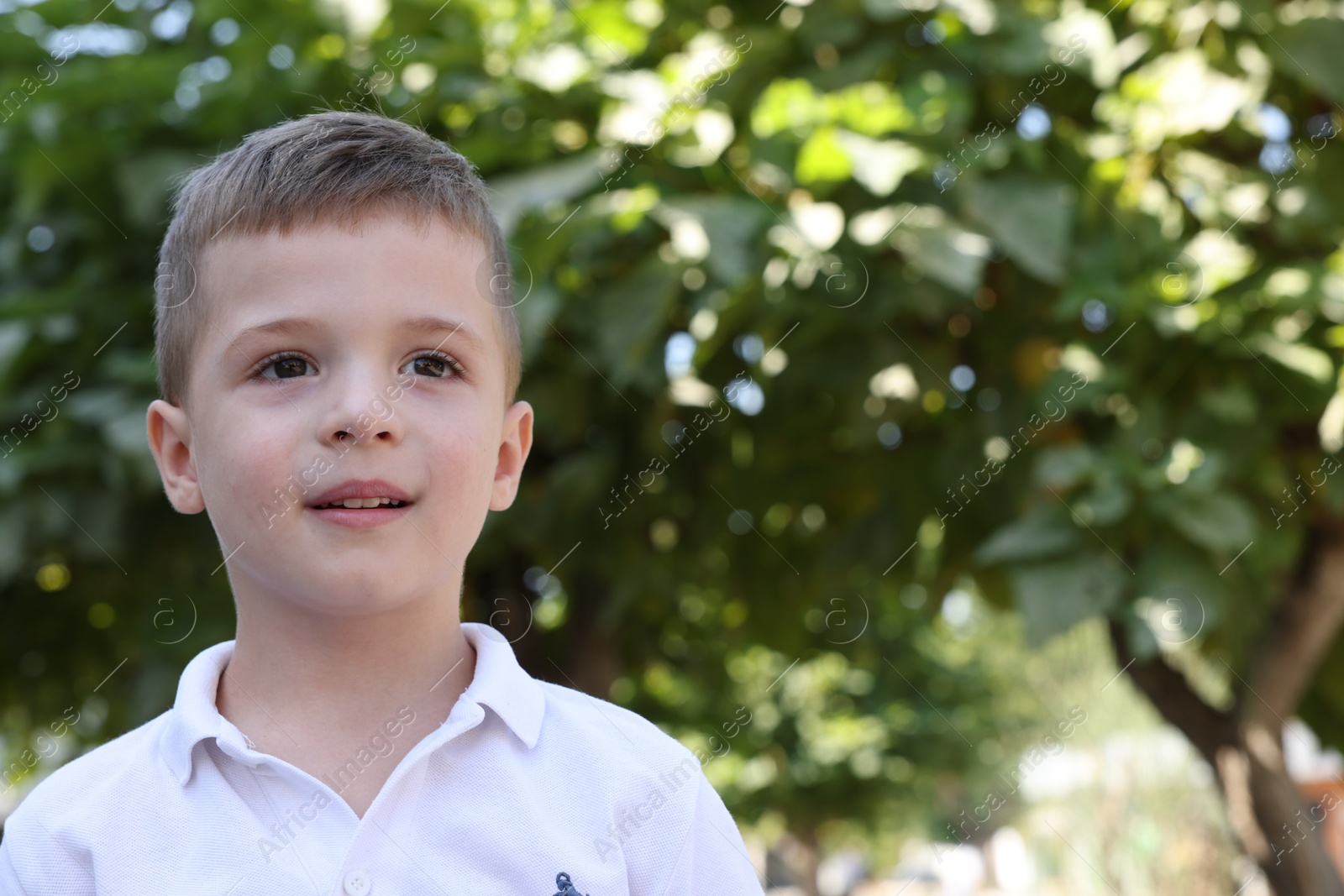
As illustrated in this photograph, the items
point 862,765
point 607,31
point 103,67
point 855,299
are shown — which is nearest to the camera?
point 855,299

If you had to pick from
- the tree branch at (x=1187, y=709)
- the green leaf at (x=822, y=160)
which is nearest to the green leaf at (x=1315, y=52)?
the green leaf at (x=822, y=160)

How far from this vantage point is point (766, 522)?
2889 millimetres

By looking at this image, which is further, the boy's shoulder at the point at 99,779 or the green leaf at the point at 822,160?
the green leaf at the point at 822,160

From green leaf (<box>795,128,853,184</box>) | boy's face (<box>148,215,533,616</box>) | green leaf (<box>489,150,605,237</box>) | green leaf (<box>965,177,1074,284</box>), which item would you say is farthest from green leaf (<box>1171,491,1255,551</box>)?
boy's face (<box>148,215,533,616</box>)

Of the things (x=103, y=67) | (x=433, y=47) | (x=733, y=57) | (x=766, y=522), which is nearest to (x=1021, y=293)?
(x=733, y=57)

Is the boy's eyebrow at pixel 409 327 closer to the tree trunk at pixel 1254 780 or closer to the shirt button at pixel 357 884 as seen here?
the shirt button at pixel 357 884

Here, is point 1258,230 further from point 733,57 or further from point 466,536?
point 466,536

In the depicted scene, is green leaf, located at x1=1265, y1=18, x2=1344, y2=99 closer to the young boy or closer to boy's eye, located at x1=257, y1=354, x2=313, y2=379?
the young boy

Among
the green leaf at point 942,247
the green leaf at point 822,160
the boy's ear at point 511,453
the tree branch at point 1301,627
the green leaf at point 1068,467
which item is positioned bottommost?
the tree branch at point 1301,627

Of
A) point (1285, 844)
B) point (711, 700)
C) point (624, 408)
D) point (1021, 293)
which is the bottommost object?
point (711, 700)

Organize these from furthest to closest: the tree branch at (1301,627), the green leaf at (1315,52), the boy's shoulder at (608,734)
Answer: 1. the tree branch at (1301,627)
2. the green leaf at (1315,52)
3. the boy's shoulder at (608,734)

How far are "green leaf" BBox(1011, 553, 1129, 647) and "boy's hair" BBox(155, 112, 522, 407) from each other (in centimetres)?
93

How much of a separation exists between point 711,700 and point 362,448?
4727 mm

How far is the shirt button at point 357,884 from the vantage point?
88cm
